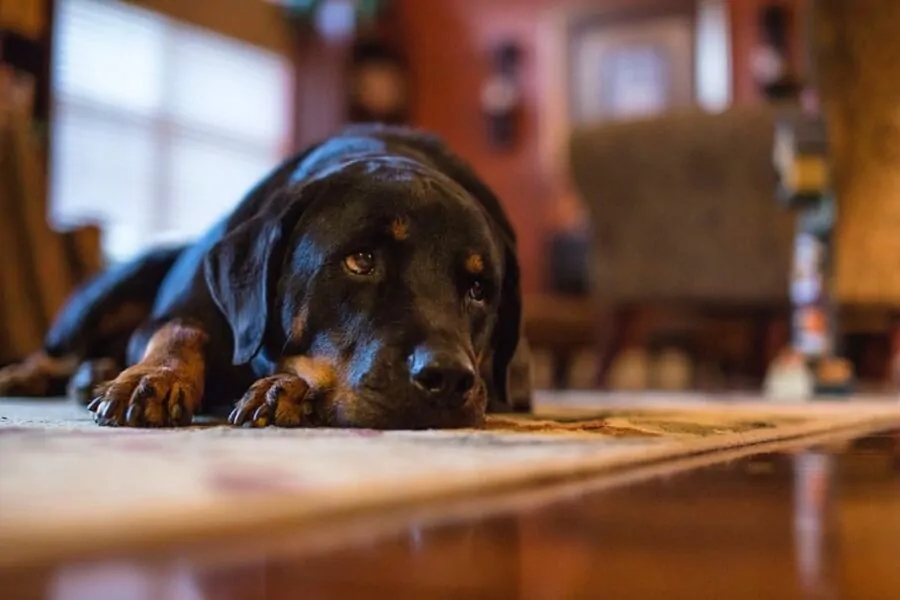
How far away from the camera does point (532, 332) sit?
591cm

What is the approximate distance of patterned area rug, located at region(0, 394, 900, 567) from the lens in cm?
60

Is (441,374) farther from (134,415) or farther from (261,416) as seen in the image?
(134,415)

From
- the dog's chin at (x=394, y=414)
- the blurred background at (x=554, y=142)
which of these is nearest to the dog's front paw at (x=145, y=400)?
the dog's chin at (x=394, y=414)

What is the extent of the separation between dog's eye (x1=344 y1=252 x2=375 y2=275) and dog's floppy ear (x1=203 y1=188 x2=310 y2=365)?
5.3 inches

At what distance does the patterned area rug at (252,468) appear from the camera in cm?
60

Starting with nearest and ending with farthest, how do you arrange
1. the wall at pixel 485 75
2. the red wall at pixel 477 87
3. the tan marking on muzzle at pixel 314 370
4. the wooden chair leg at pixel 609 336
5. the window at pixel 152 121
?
the tan marking on muzzle at pixel 314 370 → the wooden chair leg at pixel 609 336 → the window at pixel 152 121 → the wall at pixel 485 75 → the red wall at pixel 477 87

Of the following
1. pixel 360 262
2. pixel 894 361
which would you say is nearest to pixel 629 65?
pixel 894 361

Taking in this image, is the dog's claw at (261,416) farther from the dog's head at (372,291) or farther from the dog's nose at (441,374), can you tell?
the dog's nose at (441,374)

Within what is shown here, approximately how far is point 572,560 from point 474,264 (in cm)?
102

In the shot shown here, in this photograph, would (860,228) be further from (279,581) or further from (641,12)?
(279,581)

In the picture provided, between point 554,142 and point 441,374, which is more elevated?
point 554,142

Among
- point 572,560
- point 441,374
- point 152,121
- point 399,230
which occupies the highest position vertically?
point 152,121

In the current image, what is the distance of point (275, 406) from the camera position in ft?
4.75

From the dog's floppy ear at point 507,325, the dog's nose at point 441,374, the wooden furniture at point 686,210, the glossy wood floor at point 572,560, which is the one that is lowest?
the glossy wood floor at point 572,560
